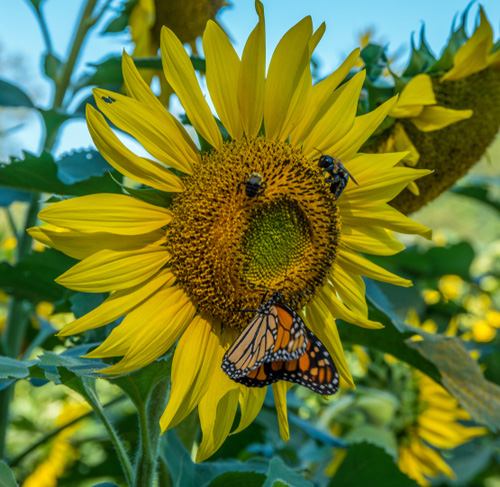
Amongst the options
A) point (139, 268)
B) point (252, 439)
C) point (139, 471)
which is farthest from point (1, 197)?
point (252, 439)

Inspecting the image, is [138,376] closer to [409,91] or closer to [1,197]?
[1,197]

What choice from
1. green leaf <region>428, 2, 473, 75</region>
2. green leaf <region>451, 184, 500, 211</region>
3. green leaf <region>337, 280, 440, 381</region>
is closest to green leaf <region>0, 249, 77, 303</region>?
green leaf <region>337, 280, 440, 381</region>

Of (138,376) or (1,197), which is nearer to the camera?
(138,376)

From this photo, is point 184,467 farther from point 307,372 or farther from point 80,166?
point 80,166

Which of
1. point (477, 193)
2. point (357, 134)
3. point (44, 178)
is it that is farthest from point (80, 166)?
point (477, 193)

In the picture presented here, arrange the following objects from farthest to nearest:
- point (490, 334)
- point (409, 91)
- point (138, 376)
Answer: point (490, 334), point (409, 91), point (138, 376)

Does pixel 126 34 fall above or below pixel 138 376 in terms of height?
above
